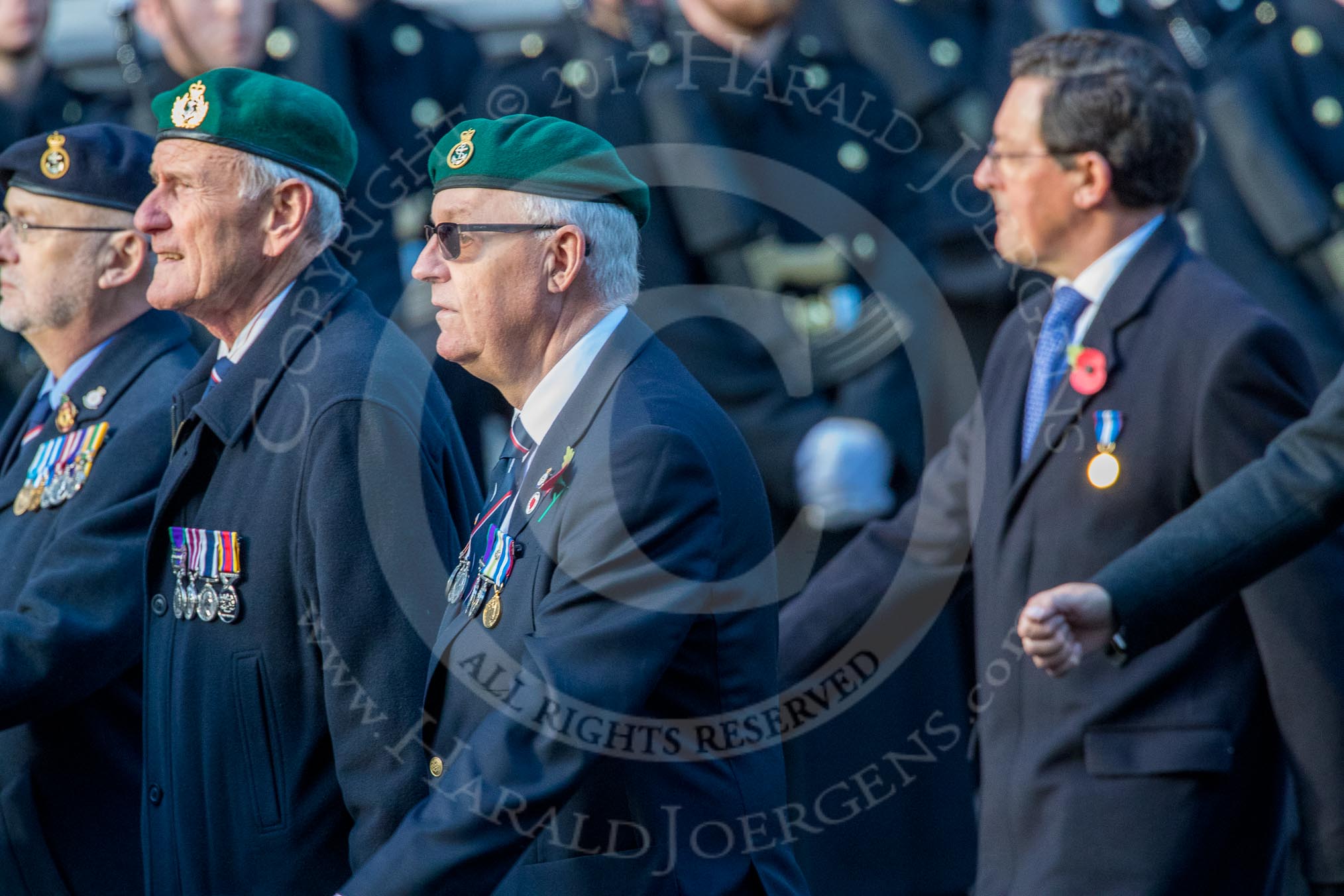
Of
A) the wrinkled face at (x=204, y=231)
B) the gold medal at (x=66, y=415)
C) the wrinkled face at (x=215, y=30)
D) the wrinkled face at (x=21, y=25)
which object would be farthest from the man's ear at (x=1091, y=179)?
the wrinkled face at (x=21, y=25)

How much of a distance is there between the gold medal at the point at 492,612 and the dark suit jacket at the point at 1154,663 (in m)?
1.04

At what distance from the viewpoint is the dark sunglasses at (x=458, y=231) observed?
2951 millimetres

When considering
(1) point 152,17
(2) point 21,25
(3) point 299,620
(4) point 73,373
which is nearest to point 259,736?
(3) point 299,620

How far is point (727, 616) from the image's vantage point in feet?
8.82

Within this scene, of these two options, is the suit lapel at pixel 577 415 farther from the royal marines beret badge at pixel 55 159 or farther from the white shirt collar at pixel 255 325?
the royal marines beret badge at pixel 55 159

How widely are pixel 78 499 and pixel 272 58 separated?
2540 millimetres

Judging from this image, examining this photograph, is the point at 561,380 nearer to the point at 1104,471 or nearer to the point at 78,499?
the point at 1104,471

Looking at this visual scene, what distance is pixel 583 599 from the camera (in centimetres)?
259

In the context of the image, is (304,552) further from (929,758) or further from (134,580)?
(929,758)

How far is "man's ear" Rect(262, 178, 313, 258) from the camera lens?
11.1 ft

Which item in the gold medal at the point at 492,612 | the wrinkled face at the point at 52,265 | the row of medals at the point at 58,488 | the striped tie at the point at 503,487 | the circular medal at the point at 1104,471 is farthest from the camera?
the wrinkled face at the point at 52,265

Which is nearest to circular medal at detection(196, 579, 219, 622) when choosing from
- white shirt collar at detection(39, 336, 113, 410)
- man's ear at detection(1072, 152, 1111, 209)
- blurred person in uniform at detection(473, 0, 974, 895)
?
white shirt collar at detection(39, 336, 113, 410)

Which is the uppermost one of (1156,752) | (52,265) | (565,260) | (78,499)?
(565,260)

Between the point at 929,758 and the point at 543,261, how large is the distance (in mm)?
2535
